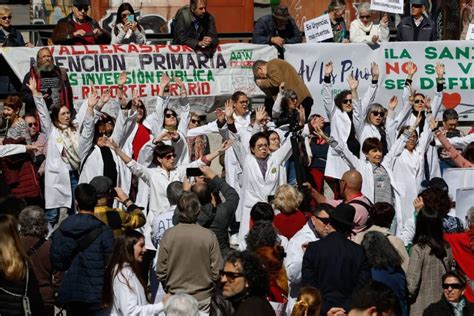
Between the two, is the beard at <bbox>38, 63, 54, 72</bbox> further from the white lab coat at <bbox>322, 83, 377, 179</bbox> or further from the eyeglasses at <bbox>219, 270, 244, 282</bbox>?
the eyeglasses at <bbox>219, 270, 244, 282</bbox>

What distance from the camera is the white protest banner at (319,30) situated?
1948 centimetres

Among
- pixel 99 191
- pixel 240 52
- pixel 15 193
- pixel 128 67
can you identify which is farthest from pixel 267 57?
pixel 99 191

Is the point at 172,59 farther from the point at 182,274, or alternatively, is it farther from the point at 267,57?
the point at 182,274

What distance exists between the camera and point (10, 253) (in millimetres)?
10703

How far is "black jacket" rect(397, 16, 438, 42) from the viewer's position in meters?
19.8

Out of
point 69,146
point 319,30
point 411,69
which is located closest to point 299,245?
point 69,146

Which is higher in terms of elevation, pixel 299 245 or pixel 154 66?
pixel 154 66

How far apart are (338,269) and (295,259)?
0.87m

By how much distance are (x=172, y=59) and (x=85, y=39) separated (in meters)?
1.15

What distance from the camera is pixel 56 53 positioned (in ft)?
60.4

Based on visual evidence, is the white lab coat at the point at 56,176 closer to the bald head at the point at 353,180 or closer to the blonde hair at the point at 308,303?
the bald head at the point at 353,180

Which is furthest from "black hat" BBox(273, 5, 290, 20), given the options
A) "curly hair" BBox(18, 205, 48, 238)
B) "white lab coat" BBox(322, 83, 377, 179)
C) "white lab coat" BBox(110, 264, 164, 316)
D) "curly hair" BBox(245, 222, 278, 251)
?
"white lab coat" BBox(110, 264, 164, 316)

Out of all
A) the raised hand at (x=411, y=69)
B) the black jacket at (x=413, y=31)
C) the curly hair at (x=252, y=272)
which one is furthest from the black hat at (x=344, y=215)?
the black jacket at (x=413, y=31)

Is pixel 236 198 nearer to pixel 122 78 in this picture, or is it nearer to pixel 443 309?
pixel 443 309
